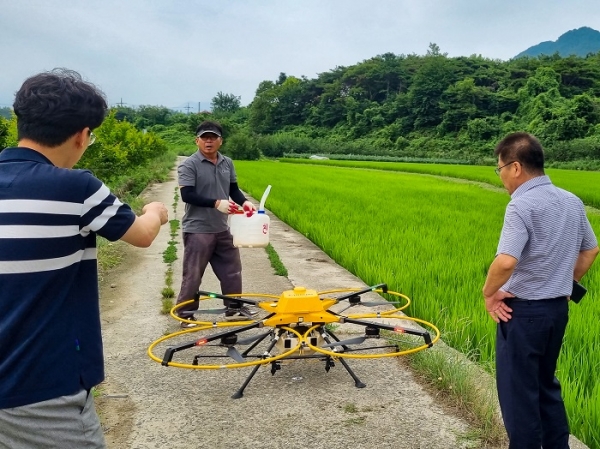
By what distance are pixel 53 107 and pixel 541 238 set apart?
1.77 meters

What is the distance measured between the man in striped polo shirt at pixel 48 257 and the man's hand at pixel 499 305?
1.47 metres

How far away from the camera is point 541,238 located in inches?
86.0

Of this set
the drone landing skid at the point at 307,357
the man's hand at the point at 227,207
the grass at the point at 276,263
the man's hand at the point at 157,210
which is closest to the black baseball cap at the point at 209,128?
the man's hand at the point at 227,207

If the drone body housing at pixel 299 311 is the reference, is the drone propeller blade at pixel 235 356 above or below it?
below

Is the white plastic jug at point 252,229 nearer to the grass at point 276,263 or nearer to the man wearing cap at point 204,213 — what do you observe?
the man wearing cap at point 204,213

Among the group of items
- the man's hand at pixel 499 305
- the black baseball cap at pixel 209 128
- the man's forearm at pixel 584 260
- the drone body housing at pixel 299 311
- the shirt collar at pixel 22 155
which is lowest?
the drone body housing at pixel 299 311

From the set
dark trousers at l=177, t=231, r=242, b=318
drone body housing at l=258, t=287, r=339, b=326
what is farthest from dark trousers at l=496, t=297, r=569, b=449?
dark trousers at l=177, t=231, r=242, b=318

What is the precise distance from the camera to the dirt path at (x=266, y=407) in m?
2.60

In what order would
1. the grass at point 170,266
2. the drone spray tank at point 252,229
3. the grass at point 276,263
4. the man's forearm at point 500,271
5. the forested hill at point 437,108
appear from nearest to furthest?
1. the man's forearm at point 500,271
2. the drone spray tank at point 252,229
3. the grass at point 170,266
4. the grass at point 276,263
5. the forested hill at point 437,108

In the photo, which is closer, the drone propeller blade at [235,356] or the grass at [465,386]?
the grass at [465,386]

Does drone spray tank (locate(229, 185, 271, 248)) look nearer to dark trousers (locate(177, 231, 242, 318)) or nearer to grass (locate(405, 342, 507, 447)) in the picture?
dark trousers (locate(177, 231, 242, 318))

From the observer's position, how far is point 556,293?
2201mm

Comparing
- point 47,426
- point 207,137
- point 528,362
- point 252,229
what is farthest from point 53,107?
point 207,137

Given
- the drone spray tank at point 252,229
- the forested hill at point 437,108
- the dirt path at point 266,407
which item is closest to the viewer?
the dirt path at point 266,407
